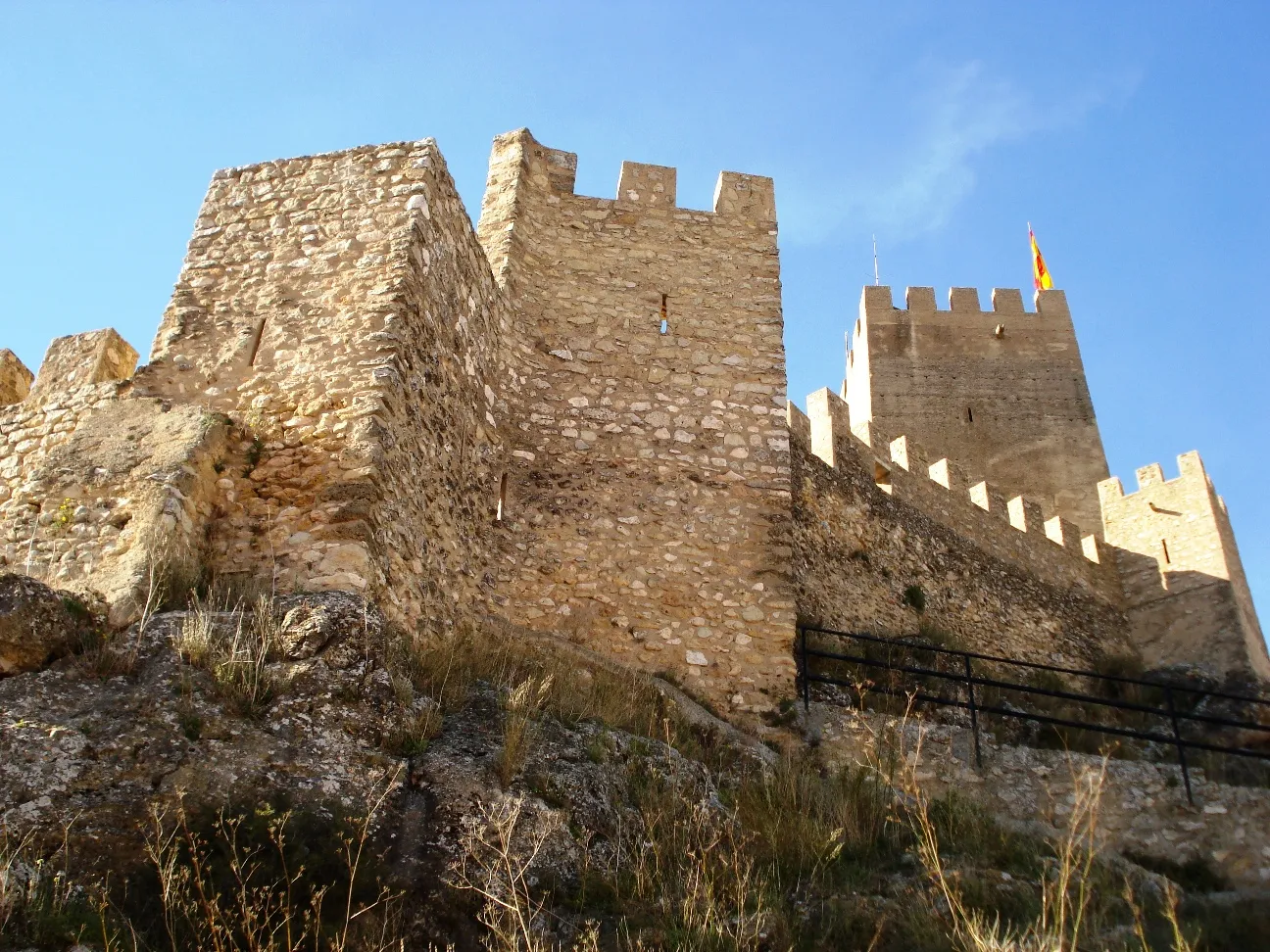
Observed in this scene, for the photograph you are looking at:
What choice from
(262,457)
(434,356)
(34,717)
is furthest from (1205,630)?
(34,717)

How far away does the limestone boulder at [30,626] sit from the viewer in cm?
521

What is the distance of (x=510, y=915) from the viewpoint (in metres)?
4.74

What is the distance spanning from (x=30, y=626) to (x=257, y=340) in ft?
10.7

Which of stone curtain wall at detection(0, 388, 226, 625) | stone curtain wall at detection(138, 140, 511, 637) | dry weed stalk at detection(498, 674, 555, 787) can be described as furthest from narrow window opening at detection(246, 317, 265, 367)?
dry weed stalk at detection(498, 674, 555, 787)

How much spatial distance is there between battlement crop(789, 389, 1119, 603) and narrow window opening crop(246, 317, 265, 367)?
820 cm

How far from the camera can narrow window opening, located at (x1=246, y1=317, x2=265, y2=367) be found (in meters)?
7.96

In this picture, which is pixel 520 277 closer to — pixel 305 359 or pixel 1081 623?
pixel 305 359

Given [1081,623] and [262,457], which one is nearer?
[262,457]

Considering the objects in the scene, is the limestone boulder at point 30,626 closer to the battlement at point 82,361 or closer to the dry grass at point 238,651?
the dry grass at point 238,651

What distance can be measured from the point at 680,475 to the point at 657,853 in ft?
15.9

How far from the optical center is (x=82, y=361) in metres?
8.52

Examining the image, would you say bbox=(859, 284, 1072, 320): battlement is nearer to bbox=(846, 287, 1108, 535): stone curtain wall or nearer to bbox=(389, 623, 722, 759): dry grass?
bbox=(846, 287, 1108, 535): stone curtain wall

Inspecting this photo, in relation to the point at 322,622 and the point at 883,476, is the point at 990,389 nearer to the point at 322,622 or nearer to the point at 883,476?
the point at 883,476

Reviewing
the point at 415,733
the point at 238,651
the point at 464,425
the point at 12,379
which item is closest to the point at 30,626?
the point at 238,651
